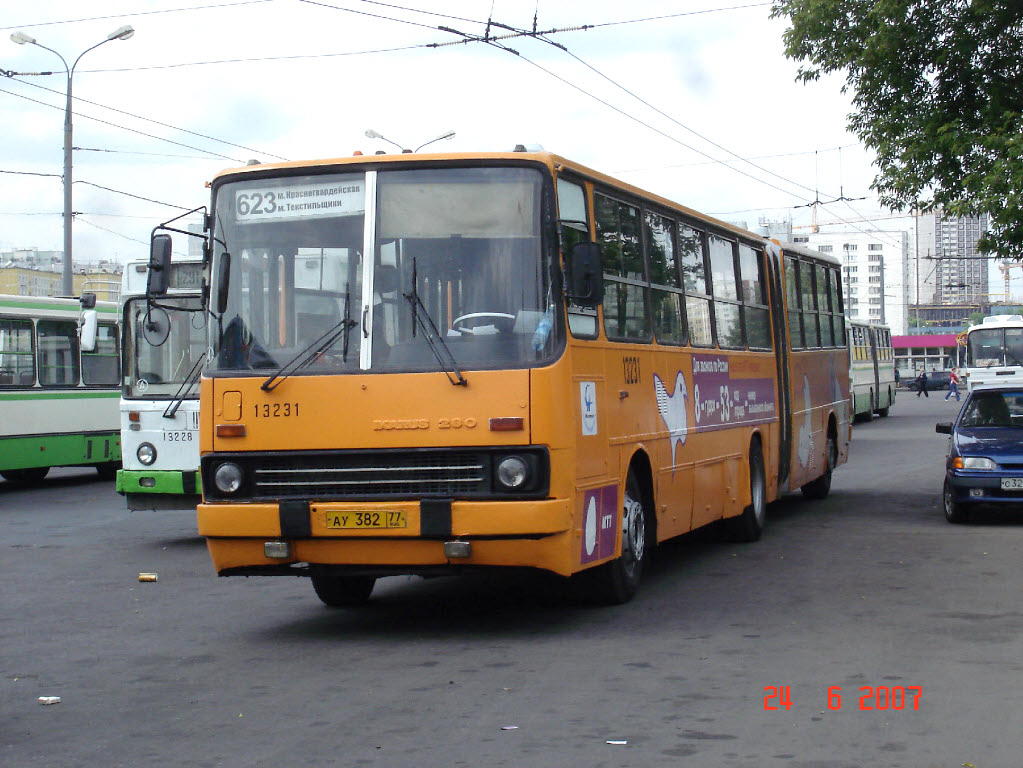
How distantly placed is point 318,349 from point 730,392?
5.67 metres

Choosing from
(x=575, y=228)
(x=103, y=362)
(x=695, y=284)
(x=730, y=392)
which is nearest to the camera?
(x=575, y=228)

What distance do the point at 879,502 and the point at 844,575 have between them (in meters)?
7.29

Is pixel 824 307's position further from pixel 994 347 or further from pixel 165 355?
pixel 994 347

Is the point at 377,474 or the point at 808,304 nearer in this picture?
the point at 377,474

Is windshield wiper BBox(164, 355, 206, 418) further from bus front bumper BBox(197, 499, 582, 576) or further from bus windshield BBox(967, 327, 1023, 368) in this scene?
bus windshield BBox(967, 327, 1023, 368)

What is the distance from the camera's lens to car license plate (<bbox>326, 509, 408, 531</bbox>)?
847cm

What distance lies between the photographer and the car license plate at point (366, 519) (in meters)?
8.47

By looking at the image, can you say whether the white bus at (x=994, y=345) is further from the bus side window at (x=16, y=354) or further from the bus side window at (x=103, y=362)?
the bus side window at (x=16, y=354)

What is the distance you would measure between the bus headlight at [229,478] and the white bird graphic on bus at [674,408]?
3.52 m

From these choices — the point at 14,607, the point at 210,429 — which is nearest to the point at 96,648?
the point at 210,429

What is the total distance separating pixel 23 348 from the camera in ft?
73.4

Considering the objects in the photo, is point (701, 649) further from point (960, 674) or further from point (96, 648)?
point (96, 648)
